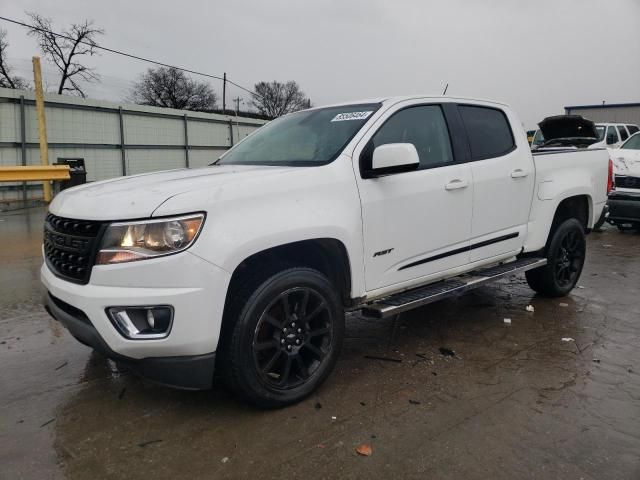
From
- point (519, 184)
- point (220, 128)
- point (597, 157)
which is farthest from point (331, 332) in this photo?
point (220, 128)

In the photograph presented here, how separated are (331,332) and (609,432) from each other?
5.18ft

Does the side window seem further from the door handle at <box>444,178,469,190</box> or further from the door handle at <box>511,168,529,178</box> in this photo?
the door handle at <box>511,168,529,178</box>

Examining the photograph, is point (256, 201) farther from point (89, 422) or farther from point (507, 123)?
point (507, 123)

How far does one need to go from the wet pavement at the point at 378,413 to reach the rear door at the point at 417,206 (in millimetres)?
703

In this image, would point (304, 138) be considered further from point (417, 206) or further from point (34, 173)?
point (34, 173)

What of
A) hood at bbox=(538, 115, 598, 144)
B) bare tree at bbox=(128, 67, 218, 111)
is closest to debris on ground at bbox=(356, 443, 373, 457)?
hood at bbox=(538, 115, 598, 144)

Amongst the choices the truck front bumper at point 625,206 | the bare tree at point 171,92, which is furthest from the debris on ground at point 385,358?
the bare tree at point 171,92

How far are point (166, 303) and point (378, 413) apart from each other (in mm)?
1344

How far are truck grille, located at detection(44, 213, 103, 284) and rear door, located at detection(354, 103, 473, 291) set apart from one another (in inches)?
61.2

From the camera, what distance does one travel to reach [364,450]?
2.60 m

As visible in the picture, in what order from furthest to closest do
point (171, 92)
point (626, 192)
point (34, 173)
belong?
point (171, 92), point (34, 173), point (626, 192)

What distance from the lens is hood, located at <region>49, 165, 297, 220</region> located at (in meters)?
2.62

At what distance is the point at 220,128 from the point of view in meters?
21.9

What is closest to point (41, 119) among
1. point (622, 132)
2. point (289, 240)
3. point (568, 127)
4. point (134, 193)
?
point (134, 193)
